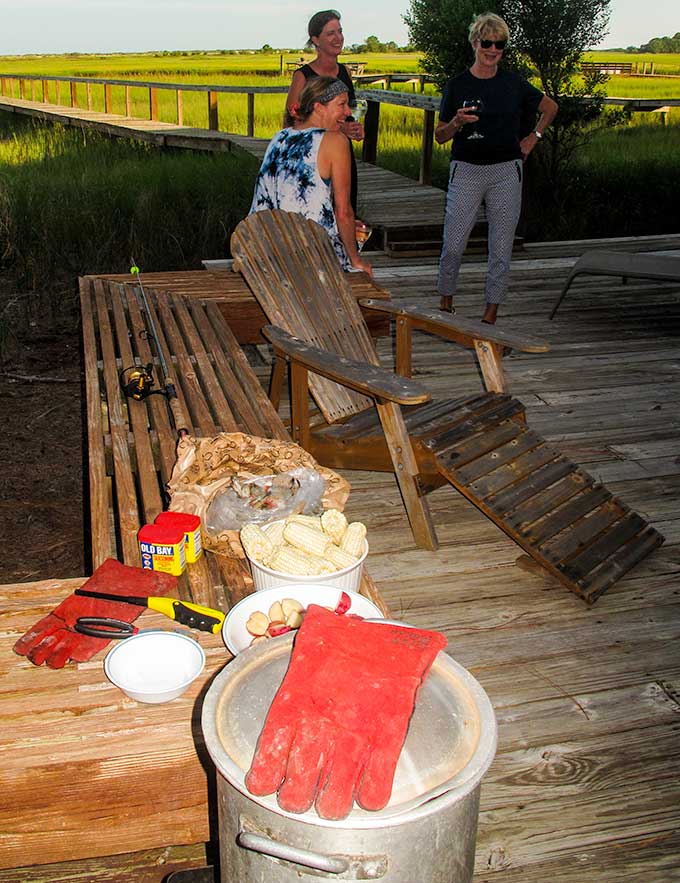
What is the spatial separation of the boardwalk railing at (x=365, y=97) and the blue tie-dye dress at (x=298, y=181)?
514 centimetres

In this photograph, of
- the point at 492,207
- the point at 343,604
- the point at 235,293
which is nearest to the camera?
the point at 343,604

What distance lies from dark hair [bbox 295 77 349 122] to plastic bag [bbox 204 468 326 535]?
8.45ft

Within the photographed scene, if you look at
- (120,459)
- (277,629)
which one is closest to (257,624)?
(277,629)

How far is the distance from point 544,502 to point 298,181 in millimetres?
2210

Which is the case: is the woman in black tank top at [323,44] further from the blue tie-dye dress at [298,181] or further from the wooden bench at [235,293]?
the wooden bench at [235,293]

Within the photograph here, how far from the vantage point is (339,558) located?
197cm

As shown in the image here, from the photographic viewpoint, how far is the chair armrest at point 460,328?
340 cm

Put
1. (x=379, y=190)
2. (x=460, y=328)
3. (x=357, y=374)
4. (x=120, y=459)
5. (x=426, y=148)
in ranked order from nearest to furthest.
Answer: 1. (x=120, y=459)
2. (x=357, y=374)
3. (x=460, y=328)
4. (x=379, y=190)
5. (x=426, y=148)

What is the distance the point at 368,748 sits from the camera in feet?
4.09

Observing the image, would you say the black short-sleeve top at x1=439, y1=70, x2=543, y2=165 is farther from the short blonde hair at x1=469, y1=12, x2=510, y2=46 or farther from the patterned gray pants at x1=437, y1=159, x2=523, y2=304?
the short blonde hair at x1=469, y1=12, x2=510, y2=46

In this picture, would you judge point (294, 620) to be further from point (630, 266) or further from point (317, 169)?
point (630, 266)

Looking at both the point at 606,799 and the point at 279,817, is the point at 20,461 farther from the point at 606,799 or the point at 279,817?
the point at 279,817

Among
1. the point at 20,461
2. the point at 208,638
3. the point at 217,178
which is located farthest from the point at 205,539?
the point at 217,178

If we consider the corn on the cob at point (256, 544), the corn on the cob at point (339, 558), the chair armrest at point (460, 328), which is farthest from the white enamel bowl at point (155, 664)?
the chair armrest at point (460, 328)
